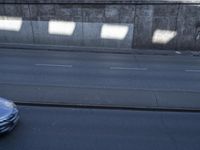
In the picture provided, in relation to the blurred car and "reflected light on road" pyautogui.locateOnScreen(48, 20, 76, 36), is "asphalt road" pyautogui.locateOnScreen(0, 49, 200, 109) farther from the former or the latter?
"reflected light on road" pyautogui.locateOnScreen(48, 20, 76, 36)

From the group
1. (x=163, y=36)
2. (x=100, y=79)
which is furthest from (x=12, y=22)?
(x=100, y=79)

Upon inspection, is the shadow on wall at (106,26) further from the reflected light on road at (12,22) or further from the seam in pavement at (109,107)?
the seam in pavement at (109,107)

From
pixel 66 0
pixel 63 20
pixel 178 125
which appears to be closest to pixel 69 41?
pixel 63 20

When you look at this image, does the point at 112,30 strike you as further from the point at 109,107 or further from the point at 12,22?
the point at 109,107

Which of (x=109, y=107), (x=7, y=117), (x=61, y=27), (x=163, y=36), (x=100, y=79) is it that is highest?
(x=61, y=27)

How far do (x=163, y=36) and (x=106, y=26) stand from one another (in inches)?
167

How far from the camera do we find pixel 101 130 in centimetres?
802

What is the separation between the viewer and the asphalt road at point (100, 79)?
10.2 meters

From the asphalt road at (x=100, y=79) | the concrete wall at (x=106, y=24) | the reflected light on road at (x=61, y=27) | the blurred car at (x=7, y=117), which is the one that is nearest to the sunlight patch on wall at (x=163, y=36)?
the concrete wall at (x=106, y=24)

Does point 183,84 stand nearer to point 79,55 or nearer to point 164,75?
point 164,75

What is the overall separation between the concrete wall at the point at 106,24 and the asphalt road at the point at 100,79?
2922 mm

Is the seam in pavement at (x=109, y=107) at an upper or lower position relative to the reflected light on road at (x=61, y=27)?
lower

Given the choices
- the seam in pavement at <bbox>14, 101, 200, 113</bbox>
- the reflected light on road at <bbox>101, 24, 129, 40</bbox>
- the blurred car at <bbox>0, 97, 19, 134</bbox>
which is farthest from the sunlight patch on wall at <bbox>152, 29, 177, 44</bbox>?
the blurred car at <bbox>0, 97, 19, 134</bbox>

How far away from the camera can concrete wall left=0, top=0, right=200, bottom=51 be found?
22.0 metres
